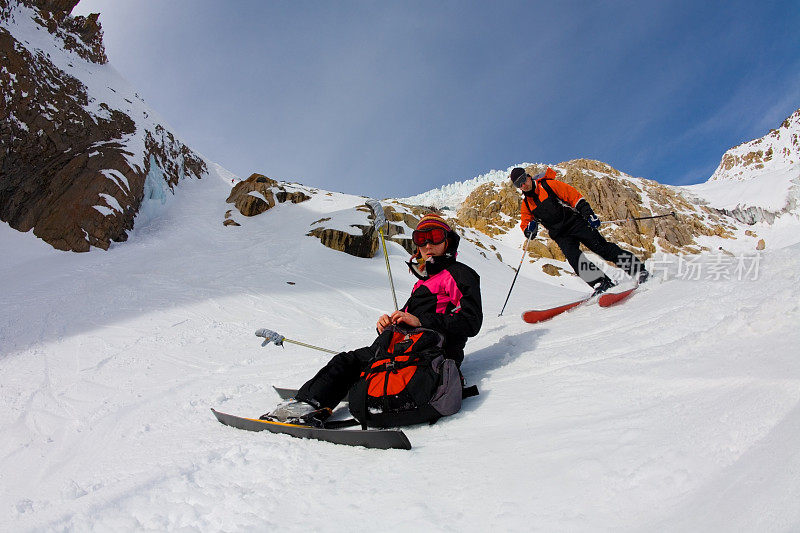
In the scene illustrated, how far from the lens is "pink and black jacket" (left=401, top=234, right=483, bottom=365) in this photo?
10.1 ft

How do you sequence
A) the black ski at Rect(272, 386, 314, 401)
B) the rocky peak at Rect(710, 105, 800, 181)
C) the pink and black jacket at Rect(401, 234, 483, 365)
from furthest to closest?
the rocky peak at Rect(710, 105, 800, 181)
the black ski at Rect(272, 386, 314, 401)
the pink and black jacket at Rect(401, 234, 483, 365)

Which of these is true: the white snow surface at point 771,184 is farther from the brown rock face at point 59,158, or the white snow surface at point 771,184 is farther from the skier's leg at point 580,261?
the brown rock face at point 59,158

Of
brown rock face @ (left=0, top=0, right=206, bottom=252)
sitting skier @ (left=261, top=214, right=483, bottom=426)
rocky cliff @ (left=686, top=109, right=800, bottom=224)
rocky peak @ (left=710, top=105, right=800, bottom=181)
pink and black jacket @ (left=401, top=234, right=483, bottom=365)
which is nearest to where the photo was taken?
sitting skier @ (left=261, top=214, right=483, bottom=426)

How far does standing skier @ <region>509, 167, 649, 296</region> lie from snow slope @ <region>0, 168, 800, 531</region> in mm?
759

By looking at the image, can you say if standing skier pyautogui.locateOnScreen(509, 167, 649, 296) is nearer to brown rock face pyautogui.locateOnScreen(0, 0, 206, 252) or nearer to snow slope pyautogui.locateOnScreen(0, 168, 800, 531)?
snow slope pyautogui.locateOnScreen(0, 168, 800, 531)

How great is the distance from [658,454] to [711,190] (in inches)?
4305

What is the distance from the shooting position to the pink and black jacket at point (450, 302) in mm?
3092

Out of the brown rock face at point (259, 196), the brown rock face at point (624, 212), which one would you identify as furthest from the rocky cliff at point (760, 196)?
the brown rock face at point (259, 196)

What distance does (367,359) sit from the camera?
3.38 m

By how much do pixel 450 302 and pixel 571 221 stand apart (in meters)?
3.17

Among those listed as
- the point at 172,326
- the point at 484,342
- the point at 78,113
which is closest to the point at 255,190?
the point at 78,113

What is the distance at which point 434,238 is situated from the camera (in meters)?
3.49

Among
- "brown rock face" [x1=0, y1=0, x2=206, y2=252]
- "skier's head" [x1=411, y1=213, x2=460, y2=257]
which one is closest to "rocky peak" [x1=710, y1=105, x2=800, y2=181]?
"brown rock face" [x1=0, y1=0, x2=206, y2=252]

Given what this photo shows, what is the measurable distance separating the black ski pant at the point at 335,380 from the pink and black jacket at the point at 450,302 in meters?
0.65
